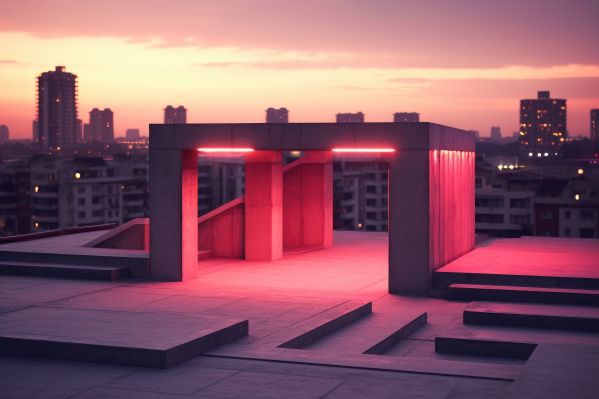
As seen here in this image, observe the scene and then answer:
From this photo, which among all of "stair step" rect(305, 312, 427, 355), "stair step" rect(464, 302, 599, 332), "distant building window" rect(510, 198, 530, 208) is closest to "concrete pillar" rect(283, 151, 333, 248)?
"stair step" rect(305, 312, 427, 355)

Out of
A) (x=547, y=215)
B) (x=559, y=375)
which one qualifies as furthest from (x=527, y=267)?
(x=547, y=215)

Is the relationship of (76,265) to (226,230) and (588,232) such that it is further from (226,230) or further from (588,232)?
(588,232)

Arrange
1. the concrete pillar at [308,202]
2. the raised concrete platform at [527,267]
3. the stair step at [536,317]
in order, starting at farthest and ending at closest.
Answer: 1. the concrete pillar at [308,202]
2. the raised concrete platform at [527,267]
3. the stair step at [536,317]

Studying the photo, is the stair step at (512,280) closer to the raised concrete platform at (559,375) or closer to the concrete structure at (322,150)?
the concrete structure at (322,150)

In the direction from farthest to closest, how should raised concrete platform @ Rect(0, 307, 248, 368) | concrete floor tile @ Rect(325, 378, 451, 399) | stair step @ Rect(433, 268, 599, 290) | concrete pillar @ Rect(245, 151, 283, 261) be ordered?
concrete pillar @ Rect(245, 151, 283, 261), stair step @ Rect(433, 268, 599, 290), raised concrete platform @ Rect(0, 307, 248, 368), concrete floor tile @ Rect(325, 378, 451, 399)

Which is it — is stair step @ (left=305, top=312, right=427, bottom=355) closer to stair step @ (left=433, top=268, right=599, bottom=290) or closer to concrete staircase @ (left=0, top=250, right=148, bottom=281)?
stair step @ (left=433, top=268, right=599, bottom=290)

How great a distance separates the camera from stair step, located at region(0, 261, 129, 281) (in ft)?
79.3

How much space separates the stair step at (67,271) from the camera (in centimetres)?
2416

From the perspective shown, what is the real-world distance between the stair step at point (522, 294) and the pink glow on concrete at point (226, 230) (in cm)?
914

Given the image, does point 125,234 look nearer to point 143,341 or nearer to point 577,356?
point 143,341

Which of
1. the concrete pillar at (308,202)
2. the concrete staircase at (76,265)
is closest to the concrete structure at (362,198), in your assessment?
the concrete pillar at (308,202)

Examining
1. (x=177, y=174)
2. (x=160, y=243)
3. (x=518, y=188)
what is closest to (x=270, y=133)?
(x=177, y=174)

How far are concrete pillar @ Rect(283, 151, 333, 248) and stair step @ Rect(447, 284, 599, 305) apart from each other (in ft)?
34.4

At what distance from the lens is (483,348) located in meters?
16.3
